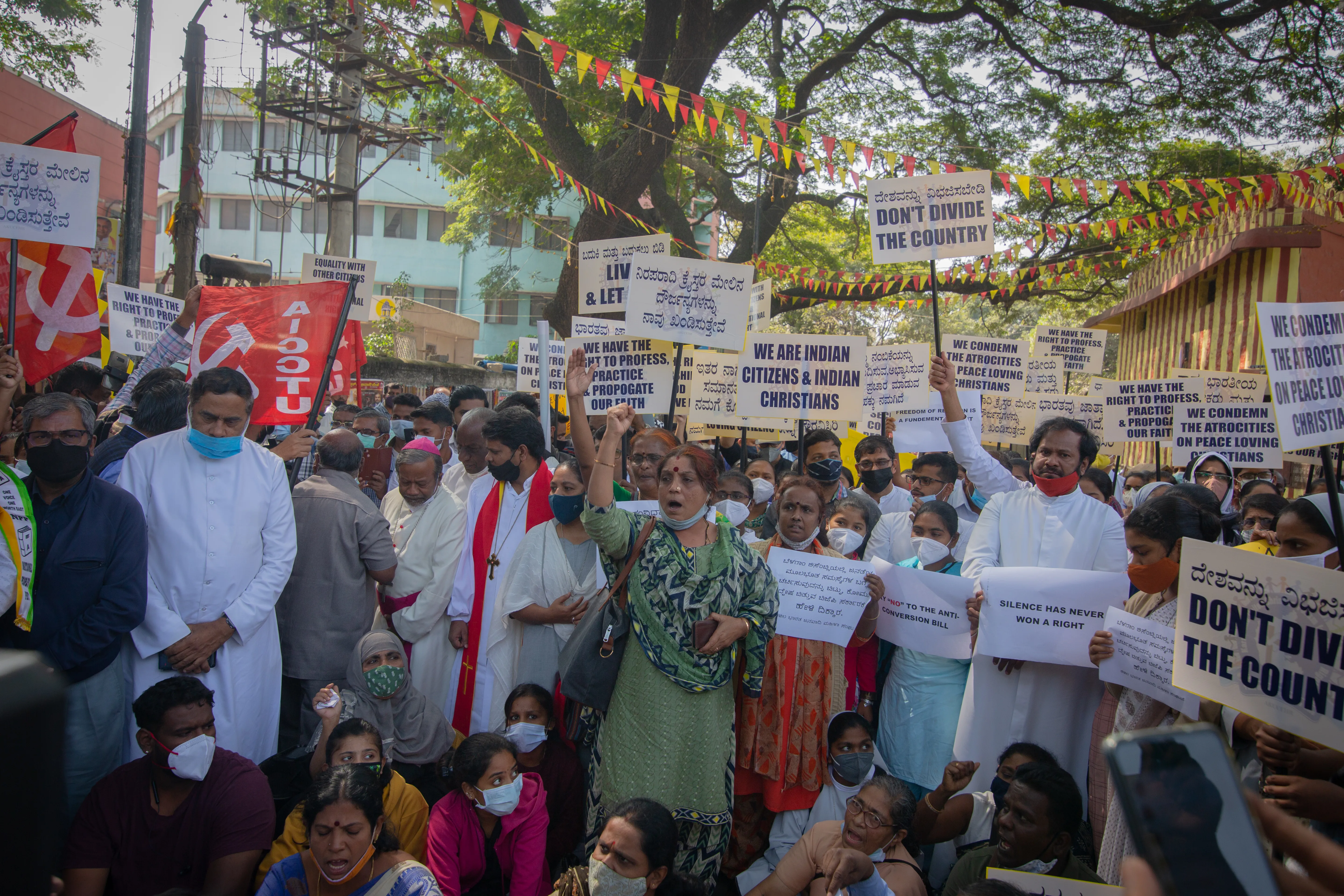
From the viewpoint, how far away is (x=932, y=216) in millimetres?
5609

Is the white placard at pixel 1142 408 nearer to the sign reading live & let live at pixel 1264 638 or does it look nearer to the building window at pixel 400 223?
the sign reading live & let live at pixel 1264 638

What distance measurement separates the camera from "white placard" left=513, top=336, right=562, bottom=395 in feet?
24.7

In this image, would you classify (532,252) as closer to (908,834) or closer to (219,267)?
(219,267)

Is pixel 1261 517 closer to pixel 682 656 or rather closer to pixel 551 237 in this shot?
pixel 682 656

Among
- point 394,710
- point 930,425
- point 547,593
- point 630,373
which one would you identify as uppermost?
point 630,373

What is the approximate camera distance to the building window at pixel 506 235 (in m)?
33.8

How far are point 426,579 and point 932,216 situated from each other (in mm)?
3672

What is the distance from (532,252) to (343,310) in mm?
33875

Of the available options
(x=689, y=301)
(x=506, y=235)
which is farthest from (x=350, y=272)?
(x=506, y=235)

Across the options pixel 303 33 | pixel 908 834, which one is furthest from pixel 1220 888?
pixel 303 33

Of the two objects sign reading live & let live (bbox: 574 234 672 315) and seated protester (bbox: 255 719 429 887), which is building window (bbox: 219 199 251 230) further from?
A: seated protester (bbox: 255 719 429 887)

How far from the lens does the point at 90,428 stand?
416 cm

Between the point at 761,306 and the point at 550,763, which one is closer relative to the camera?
the point at 550,763

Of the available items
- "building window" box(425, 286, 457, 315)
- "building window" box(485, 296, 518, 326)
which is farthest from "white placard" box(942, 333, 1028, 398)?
"building window" box(425, 286, 457, 315)
